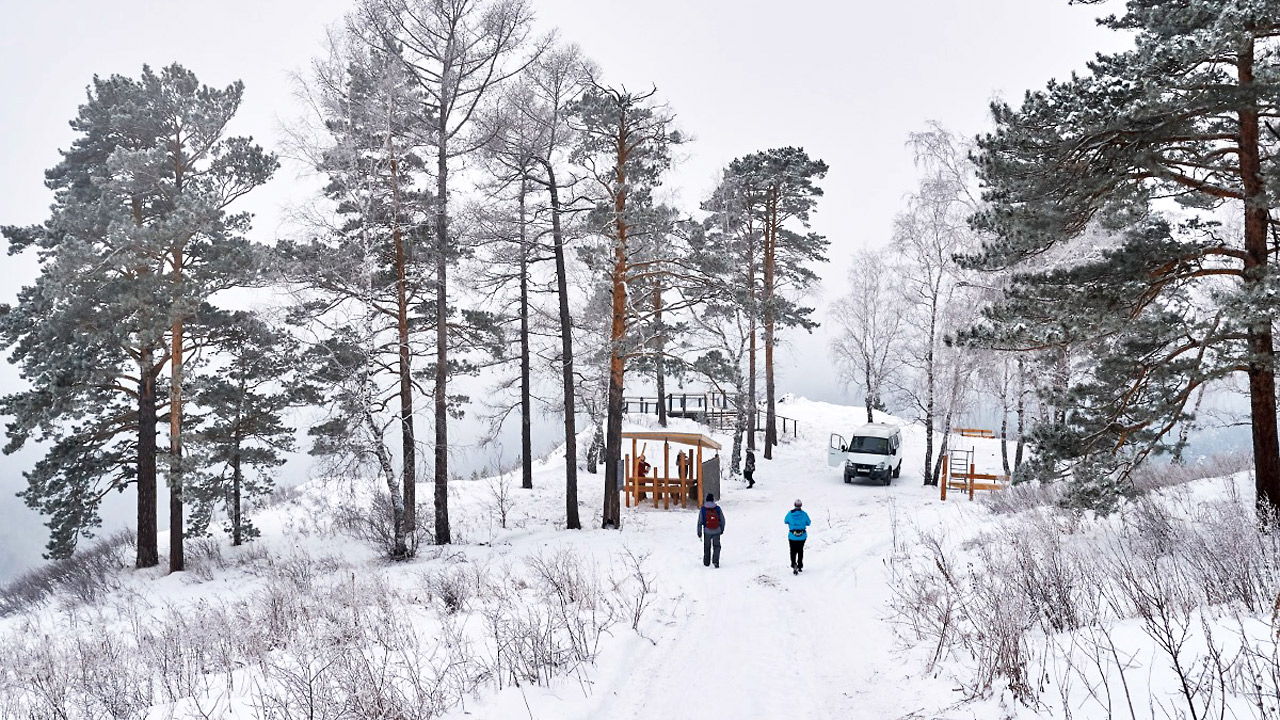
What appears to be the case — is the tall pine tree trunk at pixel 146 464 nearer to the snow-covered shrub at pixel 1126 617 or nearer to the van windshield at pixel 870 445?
the snow-covered shrub at pixel 1126 617

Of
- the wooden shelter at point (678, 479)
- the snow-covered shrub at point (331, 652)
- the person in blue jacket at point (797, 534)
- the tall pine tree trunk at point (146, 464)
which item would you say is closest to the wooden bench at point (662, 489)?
the wooden shelter at point (678, 479)

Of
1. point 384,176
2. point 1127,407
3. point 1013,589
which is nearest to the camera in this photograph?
point 1013,589

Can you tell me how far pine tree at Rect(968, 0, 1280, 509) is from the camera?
767 cm

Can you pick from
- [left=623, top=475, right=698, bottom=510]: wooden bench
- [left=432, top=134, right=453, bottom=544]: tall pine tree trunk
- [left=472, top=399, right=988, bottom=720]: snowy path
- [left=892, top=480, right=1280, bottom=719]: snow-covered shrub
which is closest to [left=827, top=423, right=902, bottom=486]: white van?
[left=623, top=475, right=698, bottom=510]: wooden bench

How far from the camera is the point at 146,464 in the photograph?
15.6 m

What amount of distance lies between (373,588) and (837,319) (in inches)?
1044

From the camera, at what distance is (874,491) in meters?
22.1

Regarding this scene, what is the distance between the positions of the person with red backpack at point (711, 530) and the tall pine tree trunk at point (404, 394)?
22.1ft

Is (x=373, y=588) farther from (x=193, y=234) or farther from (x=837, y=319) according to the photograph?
(x=837, y=319)

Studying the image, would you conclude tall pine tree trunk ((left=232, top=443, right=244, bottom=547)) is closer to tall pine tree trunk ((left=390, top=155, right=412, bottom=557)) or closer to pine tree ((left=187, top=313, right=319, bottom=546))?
pine tree ((left=187, top=313, right=319, bottom=546))

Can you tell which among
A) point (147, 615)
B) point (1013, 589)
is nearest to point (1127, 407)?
point (1013, 589)

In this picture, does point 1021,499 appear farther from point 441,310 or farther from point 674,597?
point 441,310

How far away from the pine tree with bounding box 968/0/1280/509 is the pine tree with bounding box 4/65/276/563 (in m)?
15.7

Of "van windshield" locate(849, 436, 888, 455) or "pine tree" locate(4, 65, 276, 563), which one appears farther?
"van windshield" locate(849, 436, 888, 455)
